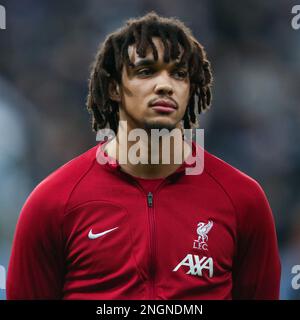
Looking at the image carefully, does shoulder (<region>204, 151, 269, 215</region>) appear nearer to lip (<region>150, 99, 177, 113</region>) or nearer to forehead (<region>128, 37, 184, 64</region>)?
lip (<region>150, 99, 177, 113</region>)

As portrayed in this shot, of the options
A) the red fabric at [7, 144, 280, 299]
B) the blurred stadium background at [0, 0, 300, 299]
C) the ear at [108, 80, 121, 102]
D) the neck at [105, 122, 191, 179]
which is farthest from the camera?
the blurred stadium background at [0, 0, 300, 299]

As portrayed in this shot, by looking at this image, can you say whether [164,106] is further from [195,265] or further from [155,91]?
[195,265]

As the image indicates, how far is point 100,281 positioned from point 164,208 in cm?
39

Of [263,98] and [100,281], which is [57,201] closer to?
[100,281]

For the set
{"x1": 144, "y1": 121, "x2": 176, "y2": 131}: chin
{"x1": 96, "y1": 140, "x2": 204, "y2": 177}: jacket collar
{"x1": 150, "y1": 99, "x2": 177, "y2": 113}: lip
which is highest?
{"x1": 150, "y1": 99, "x2": 177, "y2": 113}: lip

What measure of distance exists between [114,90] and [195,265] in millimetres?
834

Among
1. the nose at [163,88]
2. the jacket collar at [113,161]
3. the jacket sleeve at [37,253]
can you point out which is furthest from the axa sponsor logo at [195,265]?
the nose at [163,88]

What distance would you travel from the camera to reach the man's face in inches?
108

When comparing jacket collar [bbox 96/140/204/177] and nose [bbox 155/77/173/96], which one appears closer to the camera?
nose [bbox 155/77/173/96]

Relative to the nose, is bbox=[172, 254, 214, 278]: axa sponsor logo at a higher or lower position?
lower

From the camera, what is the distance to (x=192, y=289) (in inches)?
107

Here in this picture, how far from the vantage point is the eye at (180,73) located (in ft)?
9.23

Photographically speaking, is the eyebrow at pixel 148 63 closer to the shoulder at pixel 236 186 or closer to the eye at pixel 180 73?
the eye at pixel 180 73

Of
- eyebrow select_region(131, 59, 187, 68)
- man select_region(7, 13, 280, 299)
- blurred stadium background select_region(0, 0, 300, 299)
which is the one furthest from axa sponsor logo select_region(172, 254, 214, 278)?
blurred stadium background select_region(0, 0, 300, 299)
